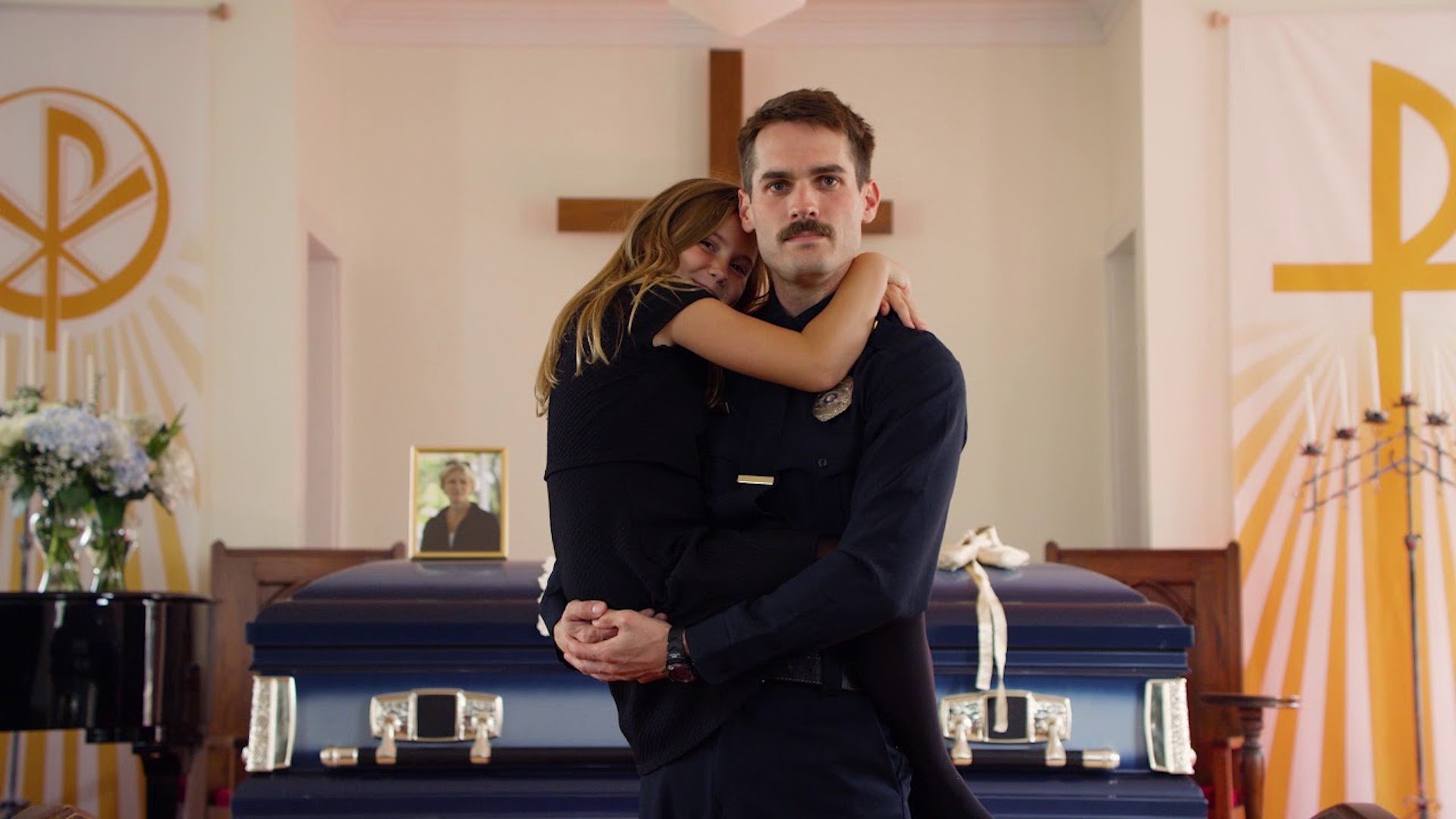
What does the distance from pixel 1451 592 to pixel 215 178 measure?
442 centimetres

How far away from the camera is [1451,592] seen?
17.7 feet

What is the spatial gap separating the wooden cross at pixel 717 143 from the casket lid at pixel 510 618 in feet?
9.49

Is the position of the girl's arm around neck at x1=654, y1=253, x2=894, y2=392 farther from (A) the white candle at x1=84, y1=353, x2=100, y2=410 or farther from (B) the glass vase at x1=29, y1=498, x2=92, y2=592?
(A) the white candle at x1=84, y1=353, x2=100, y2=410

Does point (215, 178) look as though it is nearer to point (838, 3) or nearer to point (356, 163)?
point (356, 163)

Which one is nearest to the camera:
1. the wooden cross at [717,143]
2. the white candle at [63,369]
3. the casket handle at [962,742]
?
the casket handle at [962,742]

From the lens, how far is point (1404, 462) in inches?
213

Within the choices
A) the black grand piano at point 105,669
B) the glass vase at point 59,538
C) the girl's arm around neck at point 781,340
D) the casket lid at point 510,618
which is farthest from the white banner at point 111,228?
the girl's arm around neck at point 781,340

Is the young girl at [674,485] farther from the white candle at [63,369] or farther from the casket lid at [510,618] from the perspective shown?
the white candle at [63,369]

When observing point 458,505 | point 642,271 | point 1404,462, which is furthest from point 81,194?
point 1404,462

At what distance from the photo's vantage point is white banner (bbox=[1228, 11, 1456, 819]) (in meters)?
5.41

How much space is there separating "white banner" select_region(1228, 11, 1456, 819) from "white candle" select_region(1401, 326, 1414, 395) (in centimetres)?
3

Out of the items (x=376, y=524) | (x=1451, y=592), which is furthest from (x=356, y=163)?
(x=1451, y=592)

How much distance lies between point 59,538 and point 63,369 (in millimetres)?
800

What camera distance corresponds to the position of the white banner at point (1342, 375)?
5406mm
